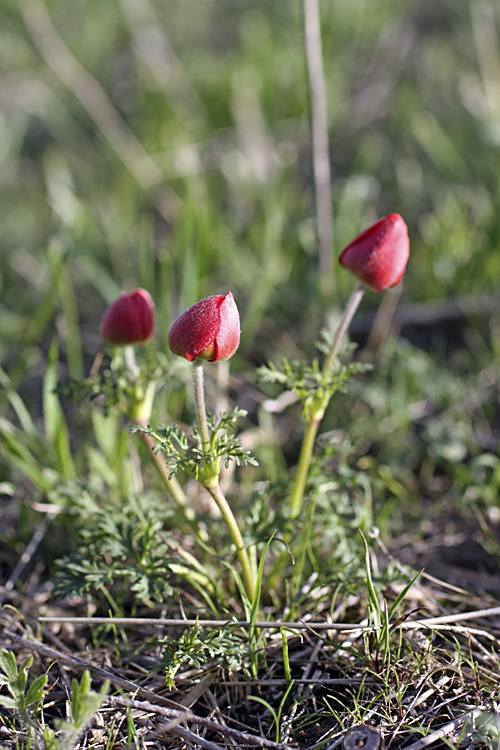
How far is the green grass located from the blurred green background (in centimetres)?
2

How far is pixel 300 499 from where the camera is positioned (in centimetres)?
192

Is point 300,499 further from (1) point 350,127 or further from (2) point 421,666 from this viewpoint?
(1) point 350,127

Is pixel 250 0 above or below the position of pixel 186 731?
above

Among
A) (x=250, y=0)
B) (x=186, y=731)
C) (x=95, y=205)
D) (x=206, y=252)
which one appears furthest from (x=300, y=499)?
(x=250, y=0)

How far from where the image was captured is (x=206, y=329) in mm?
1431

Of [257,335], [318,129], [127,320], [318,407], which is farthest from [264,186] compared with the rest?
[318,407]

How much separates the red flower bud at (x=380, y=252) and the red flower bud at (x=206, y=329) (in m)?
0.41

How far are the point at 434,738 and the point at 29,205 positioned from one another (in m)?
3.52

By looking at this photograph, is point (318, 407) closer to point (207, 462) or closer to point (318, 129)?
point (207, 462)

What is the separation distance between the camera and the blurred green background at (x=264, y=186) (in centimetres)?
269

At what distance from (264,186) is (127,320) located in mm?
1984

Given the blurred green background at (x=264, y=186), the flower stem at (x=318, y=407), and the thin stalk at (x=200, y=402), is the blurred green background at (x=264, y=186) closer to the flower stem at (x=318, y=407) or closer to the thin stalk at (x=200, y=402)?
the flower stem at (x=318, y=407)

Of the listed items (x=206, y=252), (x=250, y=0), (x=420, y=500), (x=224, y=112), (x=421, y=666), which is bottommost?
(x=420, y=500)

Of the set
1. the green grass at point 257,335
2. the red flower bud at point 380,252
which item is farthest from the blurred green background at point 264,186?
the red flower bud at point 380,252
